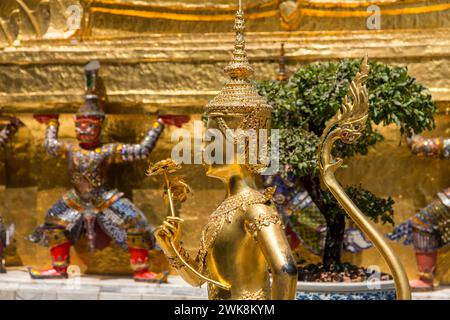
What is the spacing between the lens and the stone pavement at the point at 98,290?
5.41m

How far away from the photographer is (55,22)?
21.0ft

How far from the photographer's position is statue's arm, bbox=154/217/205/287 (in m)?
3.05

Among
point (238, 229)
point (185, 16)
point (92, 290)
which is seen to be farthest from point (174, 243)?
point (185, 16)

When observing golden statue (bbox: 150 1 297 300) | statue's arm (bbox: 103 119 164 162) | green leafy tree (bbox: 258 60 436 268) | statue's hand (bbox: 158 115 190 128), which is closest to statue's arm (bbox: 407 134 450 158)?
green leafy tree (bbox: 258 60 436 268)

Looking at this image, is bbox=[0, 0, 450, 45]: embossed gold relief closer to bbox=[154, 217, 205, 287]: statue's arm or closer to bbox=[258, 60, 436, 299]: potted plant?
bbox=[258, 60, 436, 299]: potted plant

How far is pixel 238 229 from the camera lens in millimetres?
3021

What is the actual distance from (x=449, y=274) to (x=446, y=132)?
34.7 inches

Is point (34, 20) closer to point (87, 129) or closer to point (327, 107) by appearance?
point (87, 129)

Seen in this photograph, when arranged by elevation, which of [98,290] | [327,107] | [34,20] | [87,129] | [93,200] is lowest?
[98,290]

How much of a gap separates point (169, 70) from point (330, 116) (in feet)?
5.18

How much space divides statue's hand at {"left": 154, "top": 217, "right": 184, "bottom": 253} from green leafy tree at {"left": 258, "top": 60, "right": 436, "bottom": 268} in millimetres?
1657

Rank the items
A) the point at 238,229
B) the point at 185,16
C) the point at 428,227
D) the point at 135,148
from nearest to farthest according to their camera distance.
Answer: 1. the point at 238,229
2. the point at 428,227
3. the point at 135,148
4. the point at 185,16

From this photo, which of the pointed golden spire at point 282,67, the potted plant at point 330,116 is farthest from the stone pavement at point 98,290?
the pointed golden spire at point 282,67
